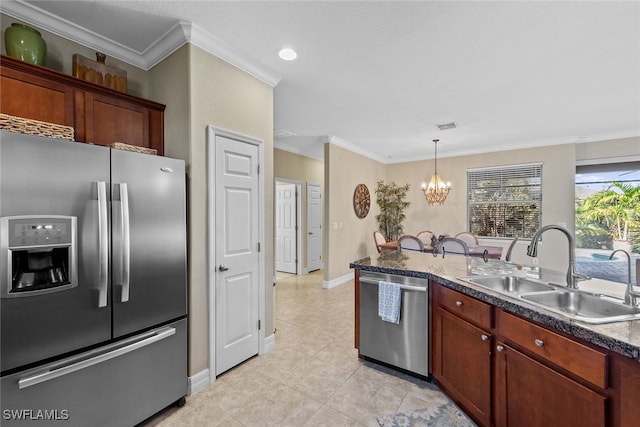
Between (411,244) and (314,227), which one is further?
(314,227)

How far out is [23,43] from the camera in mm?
1788

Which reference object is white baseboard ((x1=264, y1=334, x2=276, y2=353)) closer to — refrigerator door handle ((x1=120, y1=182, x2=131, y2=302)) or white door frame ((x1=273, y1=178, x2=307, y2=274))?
refrigerator door handle ((x1=120, y1=182, x2=131, y2=302))

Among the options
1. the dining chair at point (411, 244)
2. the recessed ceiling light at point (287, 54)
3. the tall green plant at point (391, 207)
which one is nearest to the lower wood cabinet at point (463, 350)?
the recessed ceiling light at point (287, 54)

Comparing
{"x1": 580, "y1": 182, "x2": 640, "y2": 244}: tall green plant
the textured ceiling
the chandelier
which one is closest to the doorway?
the textured ceiling

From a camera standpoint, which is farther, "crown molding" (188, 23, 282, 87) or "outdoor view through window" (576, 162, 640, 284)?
"outdoor view through window" (576, 162, 640, 284)

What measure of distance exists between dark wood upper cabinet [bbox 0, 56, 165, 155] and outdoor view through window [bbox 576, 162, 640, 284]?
260 inches

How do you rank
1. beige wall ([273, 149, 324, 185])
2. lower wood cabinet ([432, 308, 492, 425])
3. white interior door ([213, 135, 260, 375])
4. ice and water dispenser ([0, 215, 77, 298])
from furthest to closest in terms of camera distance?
1. beige wall ([273, 149, 324, 185])
2. white interior door ([213, 135, 260, 375])
3. lower wood cabinet ([432, 308, 492, 425])
4. ice and water dispenser ([0, 215, 77, 298])

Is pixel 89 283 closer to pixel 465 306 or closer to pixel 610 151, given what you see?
pixel 465 306

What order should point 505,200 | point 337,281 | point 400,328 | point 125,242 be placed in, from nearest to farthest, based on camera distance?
point 125,242 < point 400,328 < point 337,281 < point 505,200

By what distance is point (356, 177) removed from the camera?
5895 millimetres

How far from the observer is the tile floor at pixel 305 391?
188cm

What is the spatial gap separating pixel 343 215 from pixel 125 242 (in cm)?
413

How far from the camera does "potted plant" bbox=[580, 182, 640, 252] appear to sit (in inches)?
180

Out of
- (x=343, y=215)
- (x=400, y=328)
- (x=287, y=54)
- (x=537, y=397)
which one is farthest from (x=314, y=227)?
(x=537, y=397)
